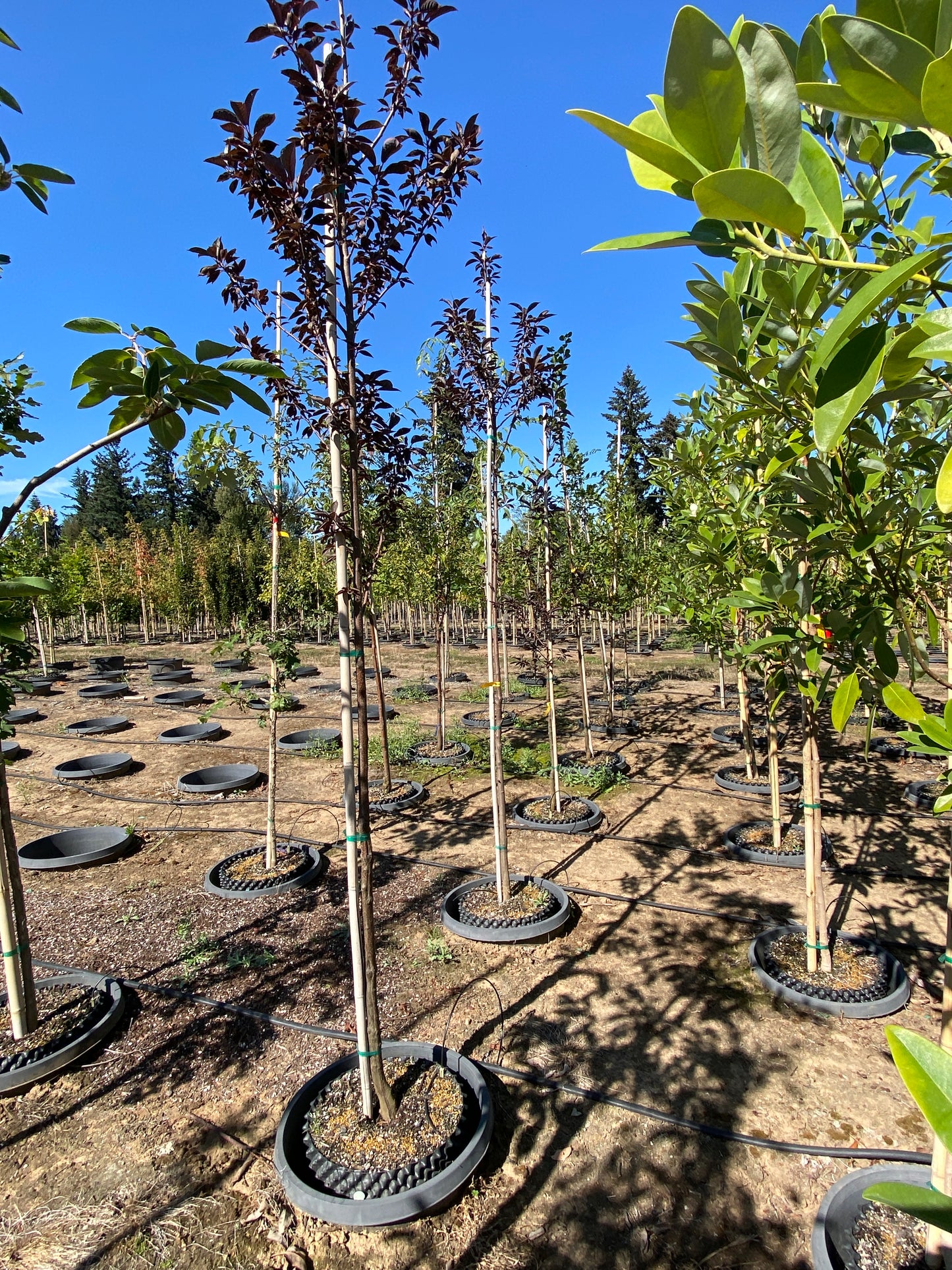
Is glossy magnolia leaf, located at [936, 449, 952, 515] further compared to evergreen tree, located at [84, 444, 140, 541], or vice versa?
evergreen tree, located at [84, 444, 140, 541]

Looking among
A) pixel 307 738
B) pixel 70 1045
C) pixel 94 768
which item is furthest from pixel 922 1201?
pixel 307 738

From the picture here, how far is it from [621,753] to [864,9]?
27.3 feet

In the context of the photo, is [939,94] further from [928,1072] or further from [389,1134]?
[389,1134]

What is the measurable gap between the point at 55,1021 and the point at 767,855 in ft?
15.5

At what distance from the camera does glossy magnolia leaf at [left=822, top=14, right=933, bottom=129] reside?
1.53ft

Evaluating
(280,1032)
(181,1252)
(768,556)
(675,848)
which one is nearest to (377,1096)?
(181,1252)

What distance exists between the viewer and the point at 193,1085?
2943 millimetres

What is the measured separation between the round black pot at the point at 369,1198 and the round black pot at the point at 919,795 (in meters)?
5.52

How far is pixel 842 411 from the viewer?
1.75 feet

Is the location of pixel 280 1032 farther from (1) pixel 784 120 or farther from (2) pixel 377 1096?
(1) pixel 784 120

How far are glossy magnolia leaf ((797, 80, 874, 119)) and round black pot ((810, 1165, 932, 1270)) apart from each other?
264cm

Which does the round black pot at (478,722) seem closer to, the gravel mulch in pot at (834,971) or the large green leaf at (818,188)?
the gravel mulch in pot at (834,971)

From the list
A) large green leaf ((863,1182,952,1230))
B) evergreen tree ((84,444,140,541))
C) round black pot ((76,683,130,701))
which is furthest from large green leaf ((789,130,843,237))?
evergreen tree ((84,444,140,541))

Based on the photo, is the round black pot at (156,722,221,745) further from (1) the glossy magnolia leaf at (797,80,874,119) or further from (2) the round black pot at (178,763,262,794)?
(1) the glossy magnolia leaf at (797,80,874,119)
